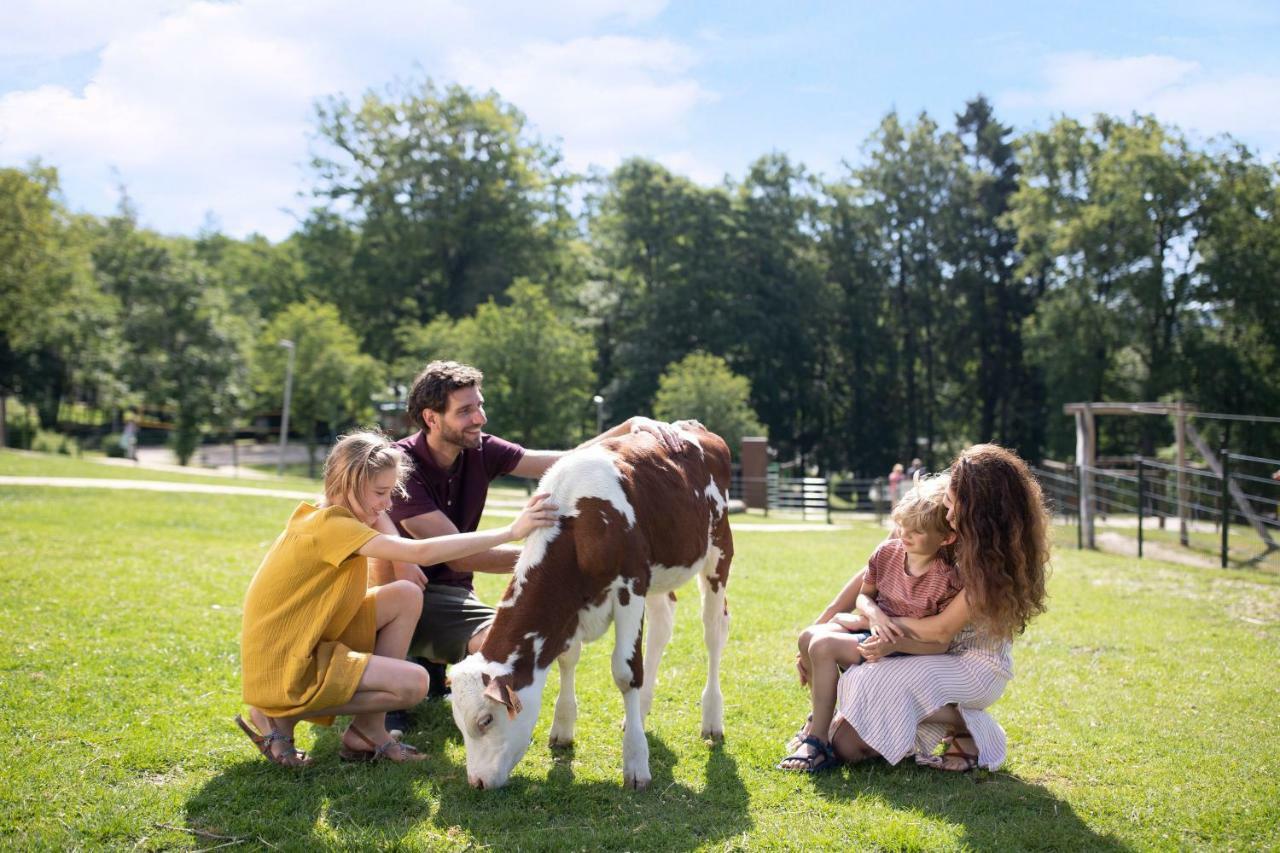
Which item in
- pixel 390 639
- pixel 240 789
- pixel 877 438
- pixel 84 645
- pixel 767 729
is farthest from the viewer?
pixel 877 438

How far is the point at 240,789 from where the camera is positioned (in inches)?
165

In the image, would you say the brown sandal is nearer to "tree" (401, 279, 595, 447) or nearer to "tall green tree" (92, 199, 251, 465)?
"tree" (401, 279, 595, 447)

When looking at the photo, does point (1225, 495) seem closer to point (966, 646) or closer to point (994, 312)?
point (966, 646)

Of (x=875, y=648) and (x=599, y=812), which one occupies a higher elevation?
(x=875, y=648)

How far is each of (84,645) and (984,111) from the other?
54001 millimetres

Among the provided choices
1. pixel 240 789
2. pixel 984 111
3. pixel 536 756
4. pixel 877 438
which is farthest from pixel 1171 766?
pixel 984 111

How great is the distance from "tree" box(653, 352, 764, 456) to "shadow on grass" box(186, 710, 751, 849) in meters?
29.6

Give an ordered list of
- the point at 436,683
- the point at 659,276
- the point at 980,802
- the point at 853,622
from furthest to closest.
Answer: the point at 659,276 < the point at 436,683 < the point at 853,622 < the point at 980,802

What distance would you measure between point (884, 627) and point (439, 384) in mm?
2714

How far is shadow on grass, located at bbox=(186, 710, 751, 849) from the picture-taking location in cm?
376

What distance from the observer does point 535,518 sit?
4.39m

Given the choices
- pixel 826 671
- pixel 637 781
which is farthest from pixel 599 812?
pixel 826 671

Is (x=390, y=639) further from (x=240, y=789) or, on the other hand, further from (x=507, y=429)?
(x=507, y=429)

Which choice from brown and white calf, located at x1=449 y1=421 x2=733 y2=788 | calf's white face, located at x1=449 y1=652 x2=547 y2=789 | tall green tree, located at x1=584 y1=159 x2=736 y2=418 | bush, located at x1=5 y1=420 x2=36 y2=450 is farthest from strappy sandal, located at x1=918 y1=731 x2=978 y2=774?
tall green tree, located at x1=584 y1=159 x2=736 y2=418
